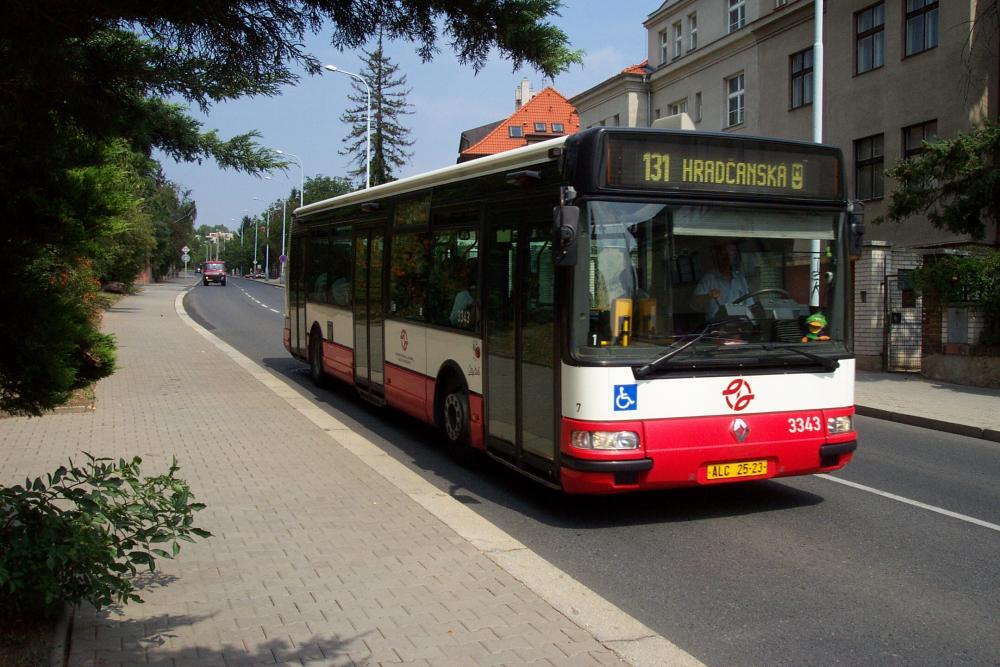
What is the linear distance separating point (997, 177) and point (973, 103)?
29.4 feet

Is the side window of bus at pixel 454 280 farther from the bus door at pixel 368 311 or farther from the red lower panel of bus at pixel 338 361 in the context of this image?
the red lower panel of bus at pixel 338 361

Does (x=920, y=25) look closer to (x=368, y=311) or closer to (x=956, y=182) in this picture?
(x=956, y=182)

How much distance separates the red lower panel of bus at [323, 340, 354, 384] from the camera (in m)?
12.8

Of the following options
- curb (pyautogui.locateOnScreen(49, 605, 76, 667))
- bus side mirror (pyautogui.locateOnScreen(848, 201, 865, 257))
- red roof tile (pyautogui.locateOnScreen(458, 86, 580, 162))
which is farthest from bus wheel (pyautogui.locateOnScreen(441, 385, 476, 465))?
red roof tile (pyautogui.locateOnScreen(458, 86, 580, 162))

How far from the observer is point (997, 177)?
15.4 m

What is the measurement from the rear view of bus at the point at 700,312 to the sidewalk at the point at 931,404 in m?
5.80

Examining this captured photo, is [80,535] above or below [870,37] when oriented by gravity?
below

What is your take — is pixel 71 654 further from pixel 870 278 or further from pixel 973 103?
pixel 973 103

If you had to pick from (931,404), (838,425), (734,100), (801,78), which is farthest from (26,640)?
(734,100)

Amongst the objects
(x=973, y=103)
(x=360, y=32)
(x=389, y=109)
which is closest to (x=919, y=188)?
(x=973, y=103)

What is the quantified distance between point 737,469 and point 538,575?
81.0 inches

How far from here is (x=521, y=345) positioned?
743 cm

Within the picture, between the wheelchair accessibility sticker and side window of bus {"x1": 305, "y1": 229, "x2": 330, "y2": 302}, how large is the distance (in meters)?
8.23

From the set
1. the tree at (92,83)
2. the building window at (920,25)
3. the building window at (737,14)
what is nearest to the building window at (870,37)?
the building window at (920,25)
